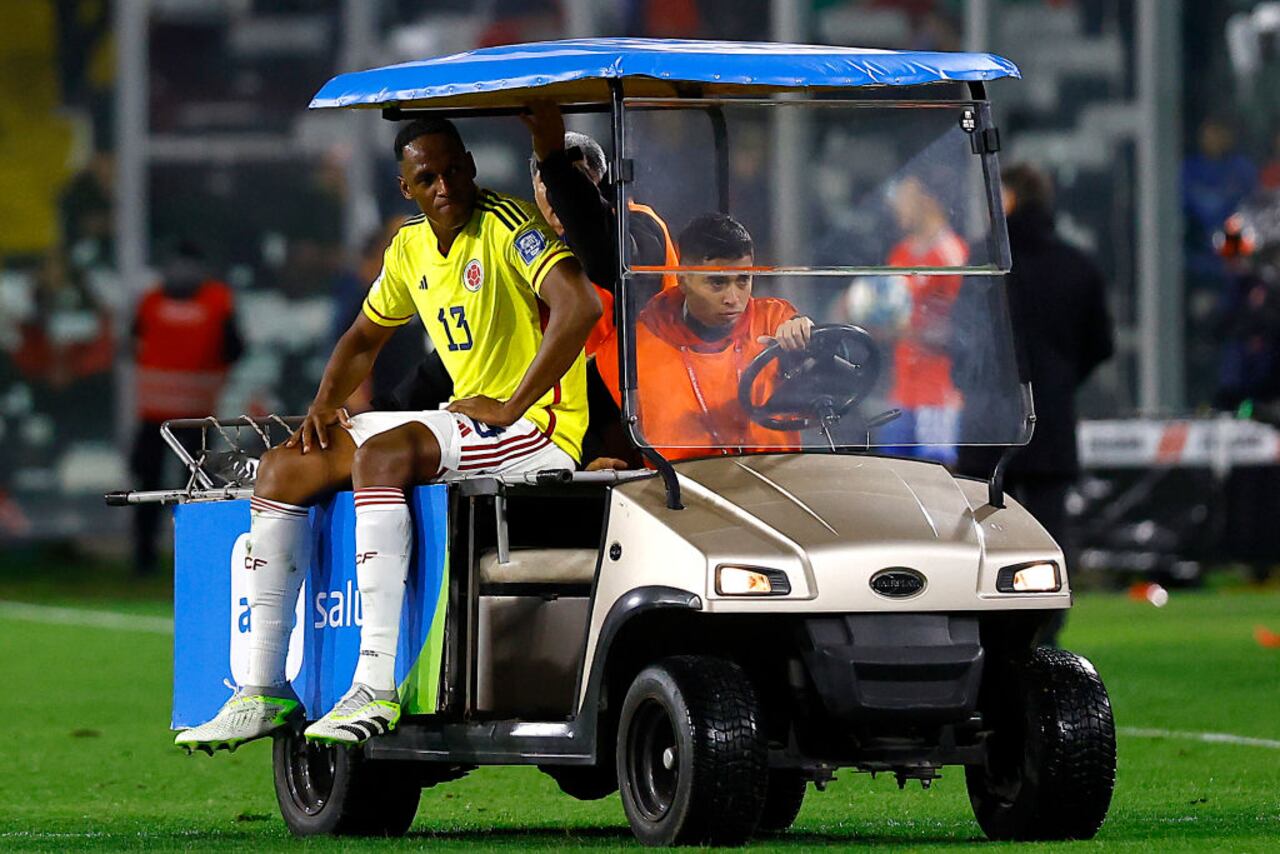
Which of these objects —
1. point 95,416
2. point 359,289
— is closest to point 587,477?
point 359,289

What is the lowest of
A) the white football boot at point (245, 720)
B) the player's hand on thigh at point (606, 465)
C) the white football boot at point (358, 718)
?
the white football boot at point (245, 720)

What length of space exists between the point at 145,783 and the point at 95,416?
13302 millimetres

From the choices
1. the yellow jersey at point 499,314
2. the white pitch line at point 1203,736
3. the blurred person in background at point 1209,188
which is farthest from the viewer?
the blurred person in background at point 1209,188

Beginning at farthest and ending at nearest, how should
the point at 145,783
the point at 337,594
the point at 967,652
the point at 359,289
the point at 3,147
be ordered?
the point at 3,147
the point at 359,289
the point at 145,783
the point at 337,594
the point at 967,652

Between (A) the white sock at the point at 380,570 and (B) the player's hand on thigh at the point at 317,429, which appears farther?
(B) the player's hand on thigh at the point at 317,429

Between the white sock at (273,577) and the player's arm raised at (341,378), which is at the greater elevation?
the player's arm raised at (341,378)

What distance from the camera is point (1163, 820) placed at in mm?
8055

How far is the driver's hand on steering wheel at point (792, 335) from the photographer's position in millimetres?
7508

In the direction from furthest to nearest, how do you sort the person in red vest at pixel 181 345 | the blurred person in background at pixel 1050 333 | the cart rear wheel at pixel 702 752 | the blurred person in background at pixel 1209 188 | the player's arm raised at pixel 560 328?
the blurred person in background at pixel 1209 188 < the person in red vest at pixel 181 345 < the blurred person in background at pixel 1050 333 < the player's arm raised at pixel 560 328 < the cart rear wheel at pixel 702 752

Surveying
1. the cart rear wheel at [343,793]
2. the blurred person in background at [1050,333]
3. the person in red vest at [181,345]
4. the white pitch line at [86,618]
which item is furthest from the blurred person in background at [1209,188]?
the cart rear wheel at [343,793]

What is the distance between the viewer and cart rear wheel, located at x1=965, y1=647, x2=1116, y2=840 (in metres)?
7.18

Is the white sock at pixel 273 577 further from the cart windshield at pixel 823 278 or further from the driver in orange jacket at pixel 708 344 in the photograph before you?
the cart windshield at pixel 823 278

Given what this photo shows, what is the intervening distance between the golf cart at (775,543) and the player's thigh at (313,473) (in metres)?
0.07

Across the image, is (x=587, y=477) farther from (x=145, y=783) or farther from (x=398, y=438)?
(x=145, y=783)
